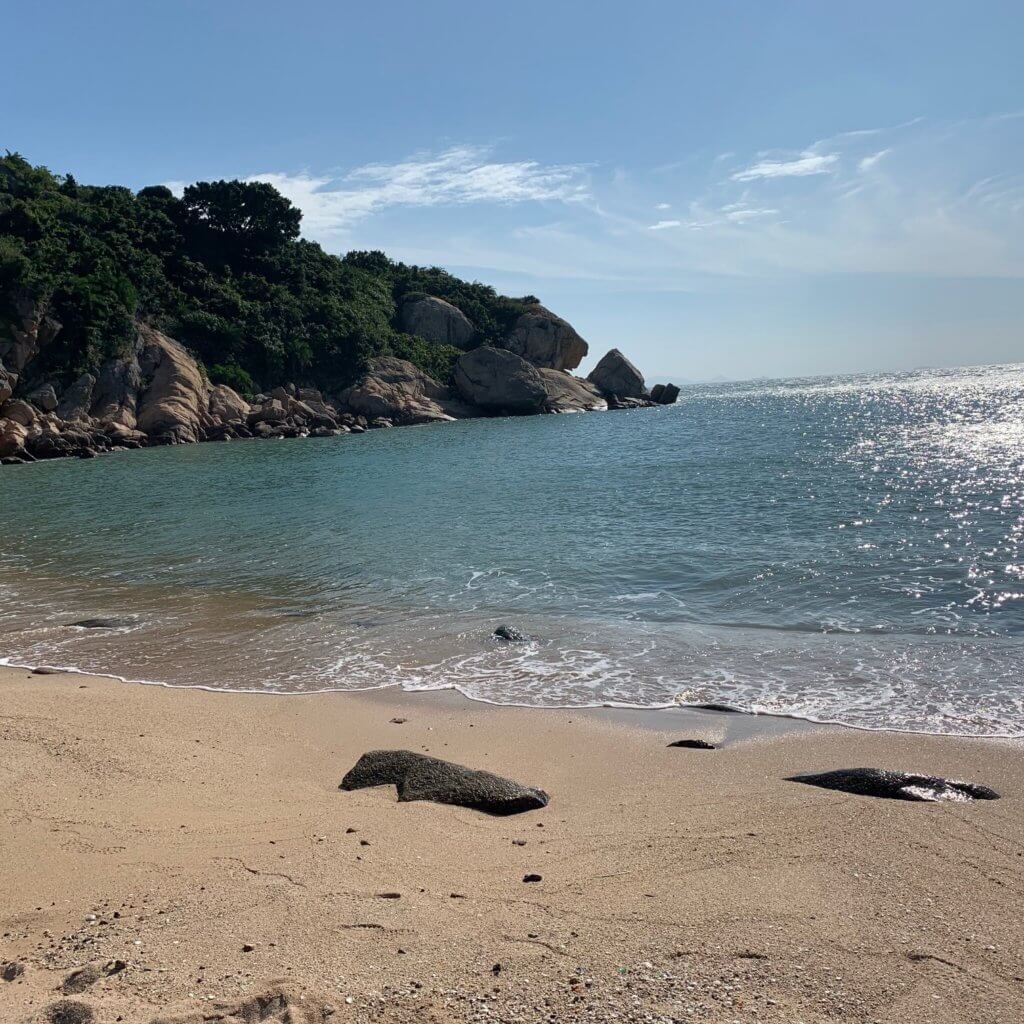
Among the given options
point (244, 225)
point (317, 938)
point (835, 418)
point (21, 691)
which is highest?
point (244, 225)

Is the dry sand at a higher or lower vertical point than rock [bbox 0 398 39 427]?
lower

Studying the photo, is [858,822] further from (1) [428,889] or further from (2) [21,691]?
(2) [21,691]

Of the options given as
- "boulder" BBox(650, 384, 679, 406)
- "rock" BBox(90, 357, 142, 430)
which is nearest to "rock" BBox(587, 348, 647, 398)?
"boulder" BBox(650, 384, 679, 406)

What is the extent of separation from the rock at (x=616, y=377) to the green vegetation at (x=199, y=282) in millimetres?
12889

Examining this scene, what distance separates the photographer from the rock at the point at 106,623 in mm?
12516

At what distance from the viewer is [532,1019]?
3.45 m

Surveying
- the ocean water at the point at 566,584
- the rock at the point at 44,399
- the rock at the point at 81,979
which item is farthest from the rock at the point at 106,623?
the rock at the point at 44,399

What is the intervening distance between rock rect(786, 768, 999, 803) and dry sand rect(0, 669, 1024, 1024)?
190 millimetres

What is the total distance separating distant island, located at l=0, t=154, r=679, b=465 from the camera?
161 feet

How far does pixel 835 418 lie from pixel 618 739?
5815 cm

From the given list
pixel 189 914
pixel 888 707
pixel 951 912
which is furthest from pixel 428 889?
pixel 888 707

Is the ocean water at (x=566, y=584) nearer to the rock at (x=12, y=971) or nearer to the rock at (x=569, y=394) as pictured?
the rock at (x=12, y=971)

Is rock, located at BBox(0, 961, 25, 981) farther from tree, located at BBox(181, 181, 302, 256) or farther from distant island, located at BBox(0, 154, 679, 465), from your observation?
tree, located at BBox(181, 181, 302, 256)

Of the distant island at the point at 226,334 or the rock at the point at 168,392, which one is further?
the rock at the point at 168,392
